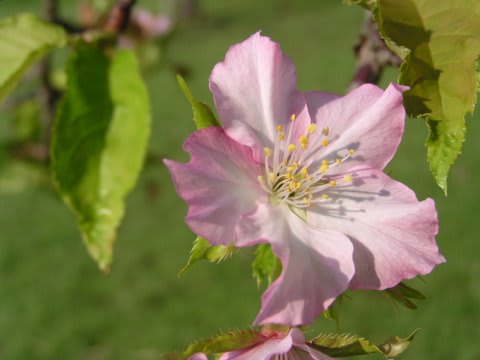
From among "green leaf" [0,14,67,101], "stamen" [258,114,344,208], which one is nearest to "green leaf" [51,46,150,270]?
"green leaf" [0,14,67,101]

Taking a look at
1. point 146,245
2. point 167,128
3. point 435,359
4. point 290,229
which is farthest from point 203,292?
point 290,229

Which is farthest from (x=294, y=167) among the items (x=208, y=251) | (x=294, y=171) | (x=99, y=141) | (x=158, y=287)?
(x=158, y=287)

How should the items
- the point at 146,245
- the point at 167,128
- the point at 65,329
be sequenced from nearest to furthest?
the point at 65,329 < the point at 146,245 < the point at 167,128

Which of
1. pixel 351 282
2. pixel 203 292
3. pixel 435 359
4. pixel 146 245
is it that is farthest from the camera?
pixel 146 245

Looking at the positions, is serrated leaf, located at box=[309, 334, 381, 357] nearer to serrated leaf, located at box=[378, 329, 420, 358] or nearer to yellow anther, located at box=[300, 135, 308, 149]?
serrated leaf, located at box=[378, 329, 420, 358]

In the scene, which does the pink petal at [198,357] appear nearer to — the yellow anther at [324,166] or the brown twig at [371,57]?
the yellow anther at [324,166]

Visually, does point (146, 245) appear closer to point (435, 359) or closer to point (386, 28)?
point (435, 359)
